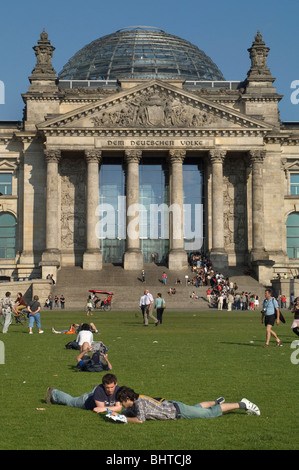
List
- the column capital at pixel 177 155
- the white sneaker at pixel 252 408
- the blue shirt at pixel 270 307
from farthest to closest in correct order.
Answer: the column capital at pixel 177 155 → the blue shirt at pixel 270 307 → the white sneaker at pixel 252 408

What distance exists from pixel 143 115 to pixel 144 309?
42706 millimetres

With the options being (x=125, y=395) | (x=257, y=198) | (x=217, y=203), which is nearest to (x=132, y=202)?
(x=217, y=203)

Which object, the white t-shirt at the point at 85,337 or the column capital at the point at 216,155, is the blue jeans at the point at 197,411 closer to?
the white t-shirt at the point at 85,337

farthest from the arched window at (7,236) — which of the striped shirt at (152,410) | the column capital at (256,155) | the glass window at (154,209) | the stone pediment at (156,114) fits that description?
the striped shirt at (152,410)

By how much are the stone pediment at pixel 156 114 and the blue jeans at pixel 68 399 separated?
214 ft

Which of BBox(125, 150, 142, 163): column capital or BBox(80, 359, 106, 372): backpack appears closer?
BBox(80, 359, 106, 372): backpack

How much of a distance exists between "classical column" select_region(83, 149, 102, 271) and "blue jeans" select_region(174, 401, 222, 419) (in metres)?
64.8

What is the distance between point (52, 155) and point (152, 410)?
67410 millimetres

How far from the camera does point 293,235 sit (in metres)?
88.7

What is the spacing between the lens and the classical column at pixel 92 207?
261ft

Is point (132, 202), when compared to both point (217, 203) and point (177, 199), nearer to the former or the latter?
point (177, 199)

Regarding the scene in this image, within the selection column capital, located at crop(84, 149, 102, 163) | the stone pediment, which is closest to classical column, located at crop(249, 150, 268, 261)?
the stone pediment

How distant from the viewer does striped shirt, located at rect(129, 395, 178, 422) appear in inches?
572

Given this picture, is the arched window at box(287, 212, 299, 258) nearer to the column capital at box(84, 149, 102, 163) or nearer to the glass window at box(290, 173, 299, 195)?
the glass window at box(290, 173, 299, 195)
